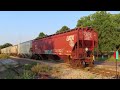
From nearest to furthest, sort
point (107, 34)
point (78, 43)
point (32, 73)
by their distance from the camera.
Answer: point (32, 73)
point (78, 43)
point (107, 34)

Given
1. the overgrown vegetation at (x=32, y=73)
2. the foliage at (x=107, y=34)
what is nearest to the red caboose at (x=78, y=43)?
the overgrown vegetation at (x=32, y=73)

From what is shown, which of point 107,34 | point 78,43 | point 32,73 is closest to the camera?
point 32,73

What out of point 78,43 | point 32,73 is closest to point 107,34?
point 78,43

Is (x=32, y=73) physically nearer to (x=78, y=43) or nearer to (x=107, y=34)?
(x=78, y=43)

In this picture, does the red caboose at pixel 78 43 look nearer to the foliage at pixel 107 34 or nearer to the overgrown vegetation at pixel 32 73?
the overgrown vegetation at pixel 32 73

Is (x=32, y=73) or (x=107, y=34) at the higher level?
(x=107, y=34)

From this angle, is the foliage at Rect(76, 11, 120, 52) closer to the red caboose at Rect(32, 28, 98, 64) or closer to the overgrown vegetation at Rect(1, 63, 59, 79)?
the red caboose at Rect(32, 28, 98, 64)

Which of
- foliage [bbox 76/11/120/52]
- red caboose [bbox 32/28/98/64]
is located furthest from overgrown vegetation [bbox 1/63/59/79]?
foliage [bbox 76/11/120/52]


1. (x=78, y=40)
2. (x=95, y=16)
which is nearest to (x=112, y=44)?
(x=95, y=16)

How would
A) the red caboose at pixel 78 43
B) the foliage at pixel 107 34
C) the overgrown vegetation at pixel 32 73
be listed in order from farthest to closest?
1. the foliage at pixel 107 34
2. the red caboose at pixel 78 43
3. the overgrown vegetation at pixel 32 73

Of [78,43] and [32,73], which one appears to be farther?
[78,43]

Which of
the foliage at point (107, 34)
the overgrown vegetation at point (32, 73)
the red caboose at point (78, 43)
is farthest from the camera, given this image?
the foliage at point (107, 34)
